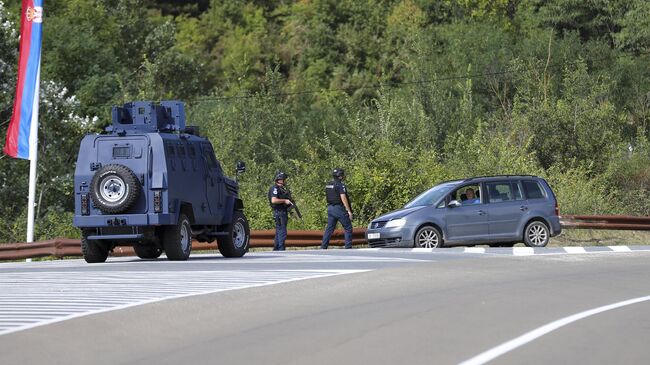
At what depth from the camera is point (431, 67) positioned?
3004 inches

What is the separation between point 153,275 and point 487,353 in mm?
9368

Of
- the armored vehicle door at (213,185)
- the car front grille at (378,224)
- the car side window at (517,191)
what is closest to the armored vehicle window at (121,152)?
the armored vehicle door at (213,185)

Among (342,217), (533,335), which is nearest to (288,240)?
(342,217)

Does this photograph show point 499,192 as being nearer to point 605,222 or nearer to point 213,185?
point 213,185

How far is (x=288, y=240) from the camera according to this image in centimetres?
3394

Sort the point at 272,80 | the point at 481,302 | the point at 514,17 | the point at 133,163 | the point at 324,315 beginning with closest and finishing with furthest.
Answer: the point at 324,315, the point at 481,302, the point at 133,163, the point at 272,80, the point at 514,17

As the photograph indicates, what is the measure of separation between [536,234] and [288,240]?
598 centimetres

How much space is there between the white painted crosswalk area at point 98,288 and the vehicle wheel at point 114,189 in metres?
3.09

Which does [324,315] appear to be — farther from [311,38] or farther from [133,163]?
[311,38]

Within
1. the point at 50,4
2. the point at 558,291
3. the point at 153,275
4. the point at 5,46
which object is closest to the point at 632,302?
the point at 558,291

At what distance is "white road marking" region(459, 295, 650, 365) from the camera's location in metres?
11.4

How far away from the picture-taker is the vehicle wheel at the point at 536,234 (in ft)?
102

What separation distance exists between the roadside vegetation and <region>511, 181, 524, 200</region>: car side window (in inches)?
324

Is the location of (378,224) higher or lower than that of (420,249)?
higher
